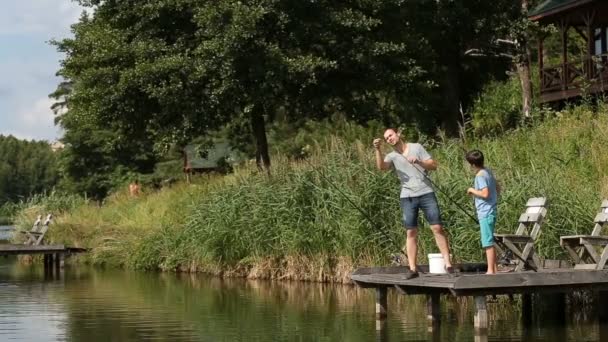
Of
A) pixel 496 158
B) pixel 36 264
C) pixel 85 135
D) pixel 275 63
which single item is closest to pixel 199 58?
pixel 275 63

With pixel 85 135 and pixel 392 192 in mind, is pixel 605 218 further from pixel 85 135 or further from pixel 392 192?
pixel 85 135

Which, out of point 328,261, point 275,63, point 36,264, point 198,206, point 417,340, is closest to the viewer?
point 417,340

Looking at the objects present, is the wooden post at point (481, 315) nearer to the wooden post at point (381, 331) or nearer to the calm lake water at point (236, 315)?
the calm lake water at point (236, 315)

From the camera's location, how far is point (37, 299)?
19.6m

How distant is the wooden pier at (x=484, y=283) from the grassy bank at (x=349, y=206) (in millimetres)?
2245

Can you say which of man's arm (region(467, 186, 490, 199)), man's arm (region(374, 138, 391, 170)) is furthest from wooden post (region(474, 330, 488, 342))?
man's arm (region(374, 138, 391, 170))

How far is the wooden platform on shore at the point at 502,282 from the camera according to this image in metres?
12.6

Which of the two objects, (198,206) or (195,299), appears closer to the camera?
(195,299)

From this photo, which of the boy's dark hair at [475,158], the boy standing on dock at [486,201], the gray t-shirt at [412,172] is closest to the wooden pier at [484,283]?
the boy standing on dock at [486,201]

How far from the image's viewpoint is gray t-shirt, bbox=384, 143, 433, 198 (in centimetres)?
1352

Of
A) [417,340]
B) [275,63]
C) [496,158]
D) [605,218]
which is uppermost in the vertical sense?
[275,63]

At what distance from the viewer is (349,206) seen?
1911 centimetres

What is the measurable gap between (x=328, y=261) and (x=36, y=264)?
14437 mm

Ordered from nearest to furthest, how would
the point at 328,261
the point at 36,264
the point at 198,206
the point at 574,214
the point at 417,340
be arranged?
the point at 417,340 → the point at 574,214 → the point at 328,261 → the point at 198,206 → the point at 36,264
